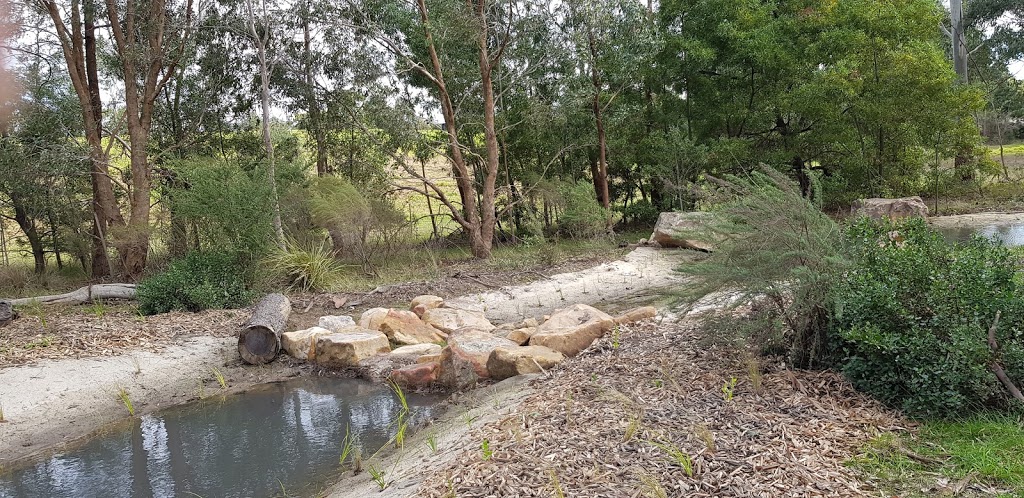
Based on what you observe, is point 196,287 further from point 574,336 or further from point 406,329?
point 574,336

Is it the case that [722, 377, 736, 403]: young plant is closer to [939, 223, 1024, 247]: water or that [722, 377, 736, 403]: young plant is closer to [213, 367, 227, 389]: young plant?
[213, 367, 227, 389]: young plant

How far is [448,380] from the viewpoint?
21.3ft

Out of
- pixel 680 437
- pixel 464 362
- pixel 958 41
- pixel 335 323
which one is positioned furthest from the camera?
pixel 958 41

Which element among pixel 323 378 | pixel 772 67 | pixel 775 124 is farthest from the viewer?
pixel 775 124

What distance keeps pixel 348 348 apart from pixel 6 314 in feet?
16.3

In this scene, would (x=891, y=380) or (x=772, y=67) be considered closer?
(x=891, y=380)

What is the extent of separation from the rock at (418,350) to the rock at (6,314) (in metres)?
5.34

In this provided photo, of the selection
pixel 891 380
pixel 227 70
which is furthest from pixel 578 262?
pixel 227 70

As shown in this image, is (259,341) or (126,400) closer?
(126,400)

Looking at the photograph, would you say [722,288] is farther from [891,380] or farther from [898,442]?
[898,442]

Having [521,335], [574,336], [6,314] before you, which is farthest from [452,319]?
[6,314]

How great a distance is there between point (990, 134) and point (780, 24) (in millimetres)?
27148

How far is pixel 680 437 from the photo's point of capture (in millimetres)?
3572

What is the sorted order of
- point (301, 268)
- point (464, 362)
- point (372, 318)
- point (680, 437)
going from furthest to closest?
point (301, 268) < point (372, 318) < point (464, 362) < point (680, 437)
